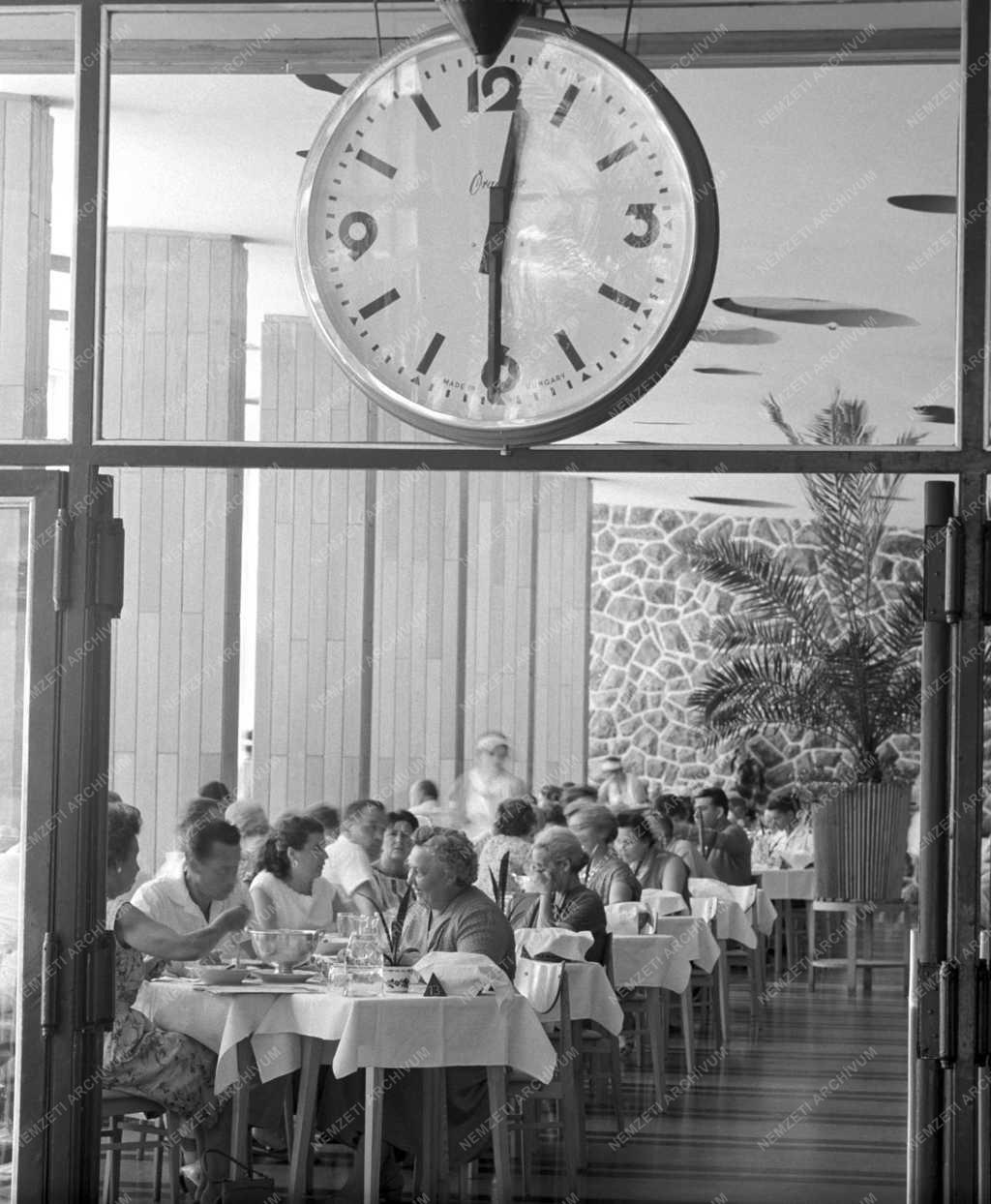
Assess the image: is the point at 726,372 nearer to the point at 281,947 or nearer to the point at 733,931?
the point at 281,947

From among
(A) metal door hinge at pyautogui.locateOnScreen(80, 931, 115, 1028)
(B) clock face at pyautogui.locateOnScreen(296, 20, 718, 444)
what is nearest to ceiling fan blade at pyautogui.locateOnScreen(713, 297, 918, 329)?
(B) clock face at pyautogui.locateOnScreen(296, 20, 718, 444)

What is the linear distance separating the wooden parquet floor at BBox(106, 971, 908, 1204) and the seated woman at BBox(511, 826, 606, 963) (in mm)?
815

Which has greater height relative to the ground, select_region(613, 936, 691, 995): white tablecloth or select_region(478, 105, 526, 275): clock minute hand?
select_region(478, 105, 526, 275): clock minute hand

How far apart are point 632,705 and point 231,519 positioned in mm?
14517

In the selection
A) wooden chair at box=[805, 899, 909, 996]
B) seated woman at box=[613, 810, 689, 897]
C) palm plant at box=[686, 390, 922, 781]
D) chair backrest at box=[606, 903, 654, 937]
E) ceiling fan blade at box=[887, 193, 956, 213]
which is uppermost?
ceiling fan blade at box=[887, 193, 956, 213]

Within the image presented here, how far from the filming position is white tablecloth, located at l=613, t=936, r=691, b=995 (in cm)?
844

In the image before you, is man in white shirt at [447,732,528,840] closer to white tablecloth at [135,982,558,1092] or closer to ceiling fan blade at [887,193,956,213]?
white tablecloth at [135,982,558,1092]

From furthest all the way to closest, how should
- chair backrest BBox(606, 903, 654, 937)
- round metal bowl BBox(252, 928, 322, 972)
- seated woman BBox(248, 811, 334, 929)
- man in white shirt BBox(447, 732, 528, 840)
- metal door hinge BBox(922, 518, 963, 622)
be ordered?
1. man in white shirt BBox(447, 732, 528, 840)
2. chair backrest BBox(606, 903, 654, 937)
3. seated woman BBox(248, 811, 334, 929)
4. round metal bowl BBox(252, 928, 322, 972)
5. metal door hinge BBox(922, 518, 963, 622)

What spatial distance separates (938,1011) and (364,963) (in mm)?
2631

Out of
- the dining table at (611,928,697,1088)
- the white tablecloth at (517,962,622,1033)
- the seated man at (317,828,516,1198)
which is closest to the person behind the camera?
the seated man at (317,828,516,1198)

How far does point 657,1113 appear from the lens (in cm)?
801

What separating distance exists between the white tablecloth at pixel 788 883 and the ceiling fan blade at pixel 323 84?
10.7 meters

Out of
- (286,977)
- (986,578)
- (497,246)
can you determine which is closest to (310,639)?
(286,977)

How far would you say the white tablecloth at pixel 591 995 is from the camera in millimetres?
7062
